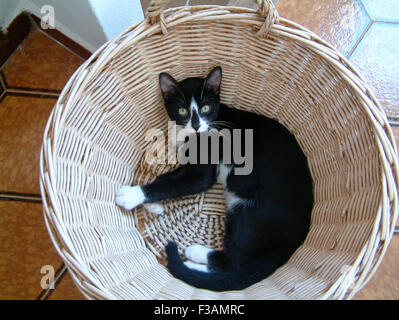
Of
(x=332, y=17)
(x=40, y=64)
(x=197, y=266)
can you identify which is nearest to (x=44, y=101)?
(x=40, y=64)

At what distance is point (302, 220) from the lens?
1.08m

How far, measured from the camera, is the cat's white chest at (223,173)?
1196mm

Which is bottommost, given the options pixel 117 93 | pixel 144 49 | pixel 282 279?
pixel 282 279

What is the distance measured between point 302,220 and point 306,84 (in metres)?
0.44

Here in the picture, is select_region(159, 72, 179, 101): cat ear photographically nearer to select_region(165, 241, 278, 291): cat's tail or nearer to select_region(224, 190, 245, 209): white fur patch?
select_region(224, 190, 245, 209): white fur patch

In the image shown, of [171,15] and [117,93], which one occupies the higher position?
Result: [171,15]

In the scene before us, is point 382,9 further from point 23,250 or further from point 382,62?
point 23,250

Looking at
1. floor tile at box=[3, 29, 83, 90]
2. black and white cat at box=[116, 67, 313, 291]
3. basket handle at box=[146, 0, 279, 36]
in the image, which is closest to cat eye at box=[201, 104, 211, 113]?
black and white cat at box=[116, 67, 313, 291]

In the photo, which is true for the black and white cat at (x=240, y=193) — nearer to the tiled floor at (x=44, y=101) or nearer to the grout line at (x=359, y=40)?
the tiled floor at (x=44, y=101)

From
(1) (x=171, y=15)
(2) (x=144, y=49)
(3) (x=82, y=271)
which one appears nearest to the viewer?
(3) (x=82, y=271)

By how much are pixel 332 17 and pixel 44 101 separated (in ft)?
4.41

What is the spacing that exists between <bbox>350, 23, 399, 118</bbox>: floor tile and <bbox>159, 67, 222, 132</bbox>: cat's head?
2.49 feet
